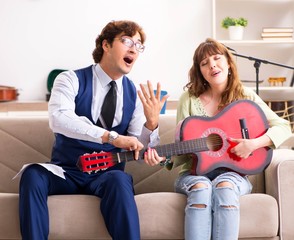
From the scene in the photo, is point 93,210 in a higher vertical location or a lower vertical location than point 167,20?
lower

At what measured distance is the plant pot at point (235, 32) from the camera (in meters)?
5.13

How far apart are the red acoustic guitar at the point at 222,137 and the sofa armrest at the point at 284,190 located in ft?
0.26

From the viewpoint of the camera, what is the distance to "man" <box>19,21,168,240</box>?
2.04m

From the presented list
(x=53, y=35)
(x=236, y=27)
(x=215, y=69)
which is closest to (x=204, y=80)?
(x=215, y=69)

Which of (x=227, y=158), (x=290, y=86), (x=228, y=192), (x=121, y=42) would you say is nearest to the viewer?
(x=228, y=192)

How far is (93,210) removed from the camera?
6.93 feet

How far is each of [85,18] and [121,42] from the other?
118 inches

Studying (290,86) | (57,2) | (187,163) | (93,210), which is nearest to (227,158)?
(187,163)

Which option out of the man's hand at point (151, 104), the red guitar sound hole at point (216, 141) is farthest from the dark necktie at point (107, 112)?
the red guitar sound hole at point (216, 141)

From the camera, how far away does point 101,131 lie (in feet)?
7.13

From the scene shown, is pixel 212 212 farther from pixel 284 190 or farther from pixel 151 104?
pixel 151 104

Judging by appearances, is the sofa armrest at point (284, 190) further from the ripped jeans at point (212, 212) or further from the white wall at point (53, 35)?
the white wall at point (53, 35)

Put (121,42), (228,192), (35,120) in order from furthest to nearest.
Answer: (35,120) < (121,42) < (228,192)

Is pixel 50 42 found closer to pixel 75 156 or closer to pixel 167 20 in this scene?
pixel 167 20
